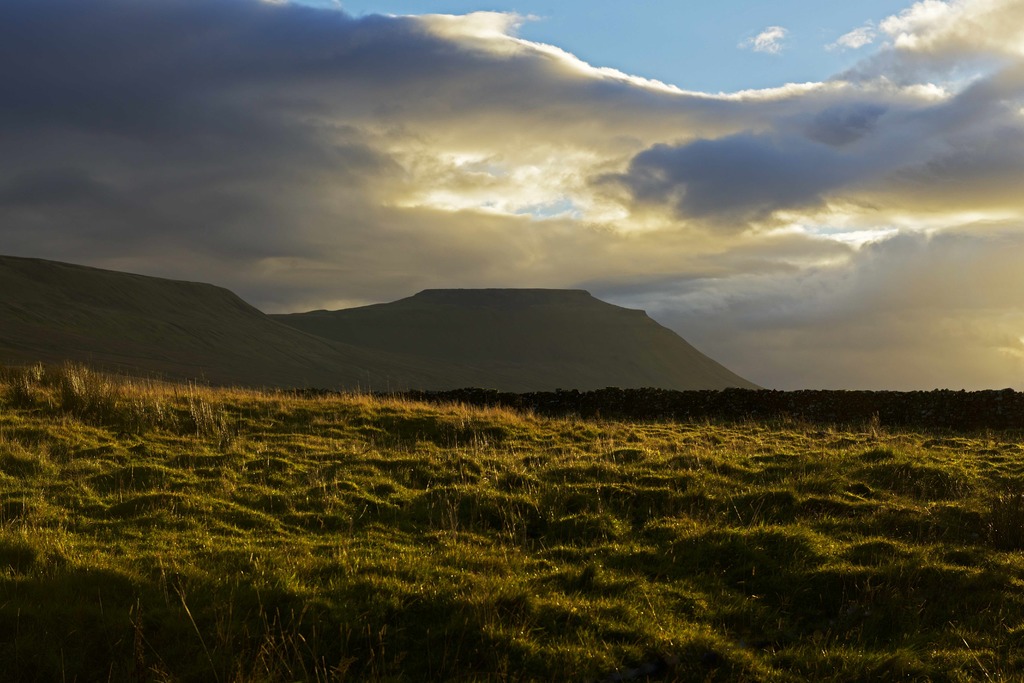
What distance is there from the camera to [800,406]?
3450cm

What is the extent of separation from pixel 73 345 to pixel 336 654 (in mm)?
119987

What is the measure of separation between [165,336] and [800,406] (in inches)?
5417

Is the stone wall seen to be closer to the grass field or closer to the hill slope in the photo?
the grass field

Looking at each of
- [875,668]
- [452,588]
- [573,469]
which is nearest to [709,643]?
[875,668]

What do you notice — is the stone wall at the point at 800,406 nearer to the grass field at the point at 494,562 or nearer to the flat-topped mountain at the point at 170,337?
the grass field at the point at 494,562

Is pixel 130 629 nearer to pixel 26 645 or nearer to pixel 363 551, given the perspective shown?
pixel 26 645

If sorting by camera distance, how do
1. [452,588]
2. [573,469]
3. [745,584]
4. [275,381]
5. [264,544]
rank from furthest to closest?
[275,381] < [573,469] < [264,544] < [745,584] < [452,588]

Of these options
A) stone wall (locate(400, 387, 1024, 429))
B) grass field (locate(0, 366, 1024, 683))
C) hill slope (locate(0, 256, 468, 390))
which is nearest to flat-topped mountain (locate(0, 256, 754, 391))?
hill slope (locate(0, 256, 468, 390))

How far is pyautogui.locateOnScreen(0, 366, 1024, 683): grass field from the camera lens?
797 cm

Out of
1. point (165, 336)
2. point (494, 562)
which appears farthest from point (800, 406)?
point (165, 336)

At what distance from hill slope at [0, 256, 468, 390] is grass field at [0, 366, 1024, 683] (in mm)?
86054

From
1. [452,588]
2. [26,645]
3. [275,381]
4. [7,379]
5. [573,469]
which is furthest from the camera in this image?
[275,381]

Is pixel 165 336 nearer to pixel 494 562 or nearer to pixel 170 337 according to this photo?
pixel 170 337

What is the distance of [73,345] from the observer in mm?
111625
